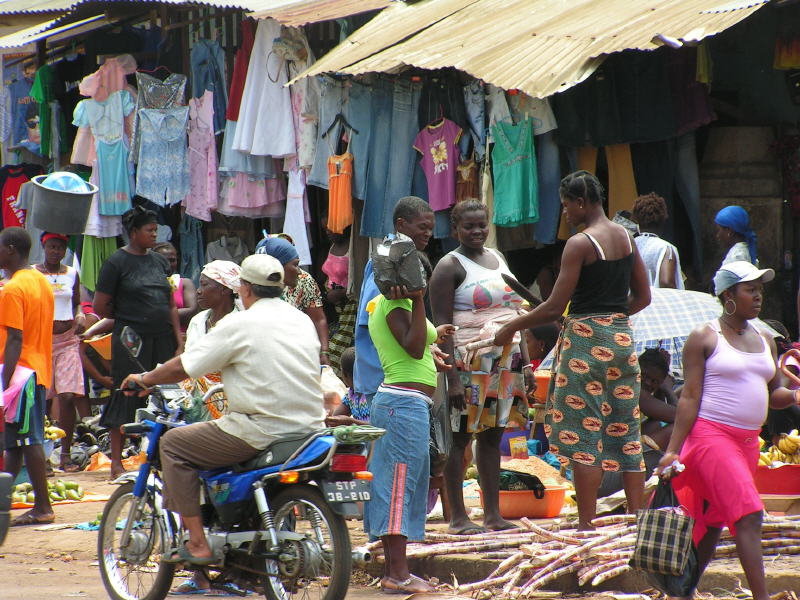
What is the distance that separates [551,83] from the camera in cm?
799

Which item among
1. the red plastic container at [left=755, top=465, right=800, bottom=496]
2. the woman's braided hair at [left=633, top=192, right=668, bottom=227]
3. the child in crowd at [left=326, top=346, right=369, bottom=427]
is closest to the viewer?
the red plastic container at [left=755, top=465, right=800, bottom=496]

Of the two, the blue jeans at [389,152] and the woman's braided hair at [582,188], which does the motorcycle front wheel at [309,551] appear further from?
the blue jeans at [389,152]

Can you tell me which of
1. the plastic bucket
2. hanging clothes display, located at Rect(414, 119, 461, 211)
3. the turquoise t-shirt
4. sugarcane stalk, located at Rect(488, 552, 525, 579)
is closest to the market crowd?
the turquoise t-shirt

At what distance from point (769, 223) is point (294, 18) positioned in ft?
14.3

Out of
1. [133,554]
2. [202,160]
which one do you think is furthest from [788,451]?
[202,160]

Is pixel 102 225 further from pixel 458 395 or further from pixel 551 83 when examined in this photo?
pixel 458 395

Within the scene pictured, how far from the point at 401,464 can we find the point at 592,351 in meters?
1.15

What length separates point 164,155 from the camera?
39.6 ft

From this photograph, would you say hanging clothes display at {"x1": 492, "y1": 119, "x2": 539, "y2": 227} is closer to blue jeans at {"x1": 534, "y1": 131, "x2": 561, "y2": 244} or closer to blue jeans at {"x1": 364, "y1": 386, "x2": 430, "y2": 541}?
blue jeans at {"x1": 534, "y1": 131, "x2": 561, "y2": 244}

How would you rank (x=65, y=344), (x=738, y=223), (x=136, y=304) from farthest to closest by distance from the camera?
(x=65, y=344) < (x=136, y=304) < (x=738, y=223)

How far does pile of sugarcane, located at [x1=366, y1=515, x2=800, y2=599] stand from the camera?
5559mm

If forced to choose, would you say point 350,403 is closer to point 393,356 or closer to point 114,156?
point 393,356

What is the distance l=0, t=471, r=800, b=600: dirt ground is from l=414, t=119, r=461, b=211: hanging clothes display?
3.53 meters

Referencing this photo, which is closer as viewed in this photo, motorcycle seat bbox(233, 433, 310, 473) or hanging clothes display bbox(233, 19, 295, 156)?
motorcycle seat bbox(233, 433, 310, 473)
